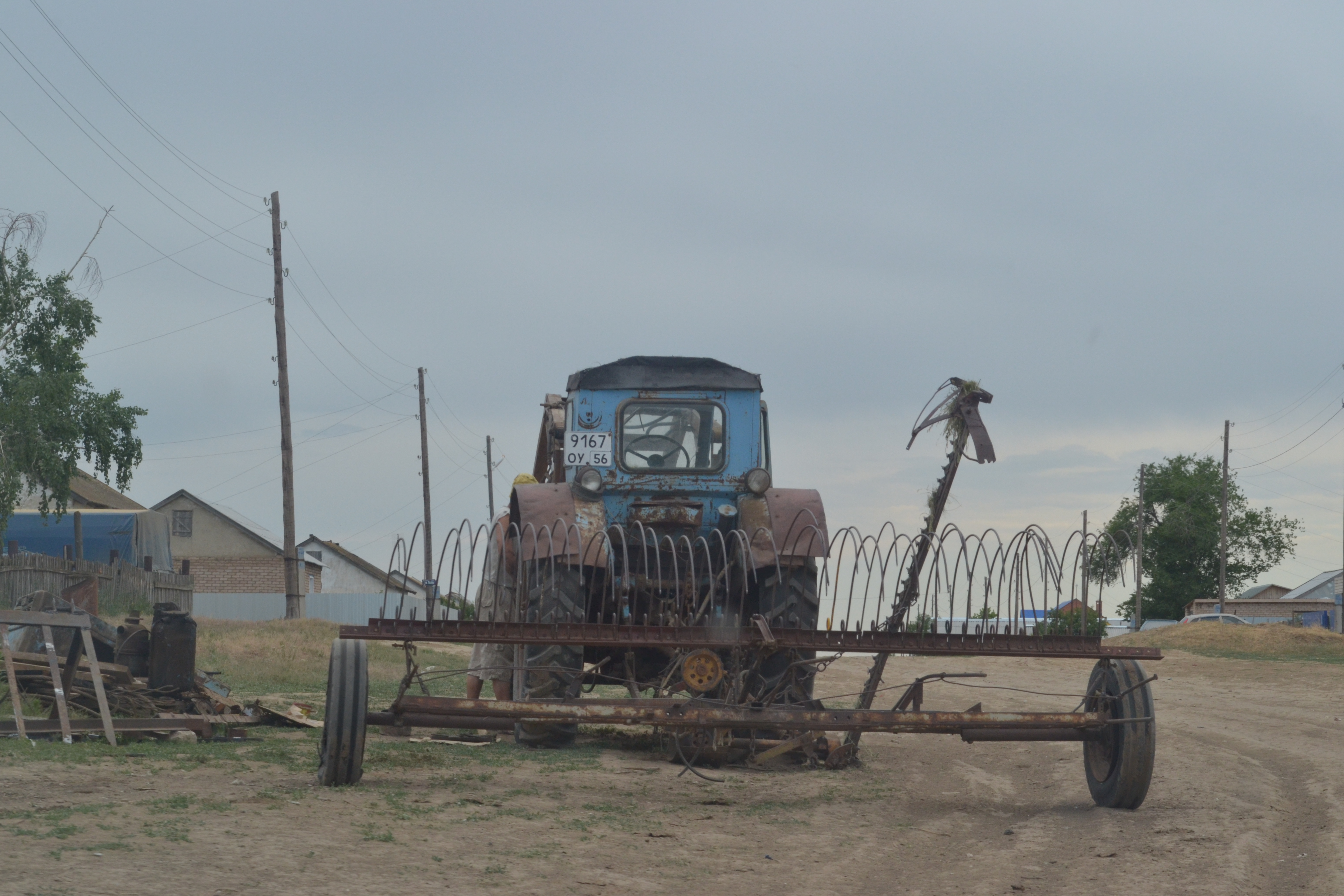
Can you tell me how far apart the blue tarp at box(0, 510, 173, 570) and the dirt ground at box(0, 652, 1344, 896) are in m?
30.7

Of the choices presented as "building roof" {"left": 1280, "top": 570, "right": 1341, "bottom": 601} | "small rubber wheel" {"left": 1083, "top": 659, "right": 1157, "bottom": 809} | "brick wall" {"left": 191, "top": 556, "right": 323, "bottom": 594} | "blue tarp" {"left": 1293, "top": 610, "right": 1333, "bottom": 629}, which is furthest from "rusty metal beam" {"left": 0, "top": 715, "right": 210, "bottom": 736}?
"building roof" {"left": 1280, "top": 570, "right": 1341, "bottom": 601}

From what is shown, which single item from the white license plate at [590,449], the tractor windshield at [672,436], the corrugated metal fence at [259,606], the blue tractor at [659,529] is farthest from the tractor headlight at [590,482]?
the corrugated metal fence at [259,606]

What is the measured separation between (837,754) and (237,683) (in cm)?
840

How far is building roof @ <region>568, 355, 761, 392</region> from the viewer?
422 inches

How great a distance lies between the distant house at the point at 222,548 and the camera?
5447 cm

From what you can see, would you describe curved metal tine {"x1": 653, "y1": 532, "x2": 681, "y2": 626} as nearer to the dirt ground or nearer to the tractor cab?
the tractor cab

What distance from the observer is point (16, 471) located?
2627 cm

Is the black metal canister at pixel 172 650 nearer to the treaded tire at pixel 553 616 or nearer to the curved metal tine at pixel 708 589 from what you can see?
the treaded tire at pixel 553 616

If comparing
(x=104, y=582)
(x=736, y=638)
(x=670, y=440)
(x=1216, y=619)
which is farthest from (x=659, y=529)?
(x=1216, y=619)

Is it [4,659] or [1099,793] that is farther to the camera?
[4,659]

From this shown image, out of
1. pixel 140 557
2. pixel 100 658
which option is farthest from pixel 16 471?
pixel 100 658

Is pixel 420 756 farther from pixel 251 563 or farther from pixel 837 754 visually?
pixel 251 563

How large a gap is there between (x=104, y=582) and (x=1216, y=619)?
38.1m

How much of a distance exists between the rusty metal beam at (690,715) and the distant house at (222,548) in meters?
49.0
